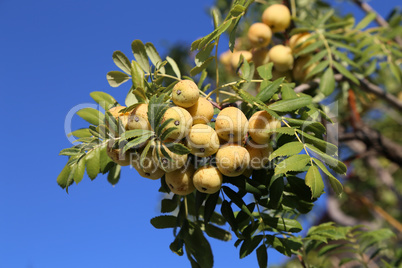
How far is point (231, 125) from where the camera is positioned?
137 cm

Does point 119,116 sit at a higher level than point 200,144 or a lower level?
higher

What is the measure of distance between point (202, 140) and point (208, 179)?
139 millimetres

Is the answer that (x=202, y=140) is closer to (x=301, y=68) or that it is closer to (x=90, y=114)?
(x=90, y=114)

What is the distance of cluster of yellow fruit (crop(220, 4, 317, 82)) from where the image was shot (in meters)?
2.24

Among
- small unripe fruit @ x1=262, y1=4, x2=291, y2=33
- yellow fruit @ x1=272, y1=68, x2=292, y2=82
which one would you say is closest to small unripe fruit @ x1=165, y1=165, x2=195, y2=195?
yellow fruit @ x1=272, y1=68, x2=292, y2=82

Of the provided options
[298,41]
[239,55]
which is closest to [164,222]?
[239,55]

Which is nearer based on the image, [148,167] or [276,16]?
[148,167]

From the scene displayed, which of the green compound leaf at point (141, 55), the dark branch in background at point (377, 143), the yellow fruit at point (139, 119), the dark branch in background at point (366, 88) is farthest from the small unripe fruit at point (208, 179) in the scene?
the dark branch in background at point (377, 143)

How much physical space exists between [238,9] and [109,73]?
0.59 m

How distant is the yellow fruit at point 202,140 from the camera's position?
1334 millimetres

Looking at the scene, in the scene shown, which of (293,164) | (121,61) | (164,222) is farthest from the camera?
(164,222)

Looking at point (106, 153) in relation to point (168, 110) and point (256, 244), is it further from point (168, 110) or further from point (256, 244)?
point (256, 244)

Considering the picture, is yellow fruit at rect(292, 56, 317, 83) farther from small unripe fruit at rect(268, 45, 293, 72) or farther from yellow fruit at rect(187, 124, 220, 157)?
yellow fruit at rect(187, 124, 220, 157)

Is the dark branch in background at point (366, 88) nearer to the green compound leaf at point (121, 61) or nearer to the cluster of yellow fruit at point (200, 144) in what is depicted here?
the cluster of yellow fruit at point (200, 144)
